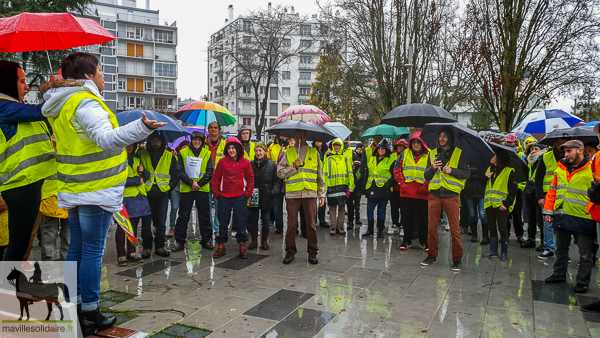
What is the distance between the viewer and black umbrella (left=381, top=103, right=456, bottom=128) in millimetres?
8055

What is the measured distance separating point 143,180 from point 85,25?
3.12 metres

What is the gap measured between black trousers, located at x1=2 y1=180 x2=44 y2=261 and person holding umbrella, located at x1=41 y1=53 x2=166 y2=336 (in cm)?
93

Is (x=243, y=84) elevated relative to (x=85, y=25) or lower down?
elevated

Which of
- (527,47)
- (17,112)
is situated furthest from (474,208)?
(527,47)

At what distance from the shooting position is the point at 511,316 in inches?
187

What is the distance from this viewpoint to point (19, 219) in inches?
153

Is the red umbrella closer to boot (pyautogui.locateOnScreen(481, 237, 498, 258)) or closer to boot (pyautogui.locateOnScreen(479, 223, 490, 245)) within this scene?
boot (pyautogui.locateOnScreen(481, 237, 498, 258))

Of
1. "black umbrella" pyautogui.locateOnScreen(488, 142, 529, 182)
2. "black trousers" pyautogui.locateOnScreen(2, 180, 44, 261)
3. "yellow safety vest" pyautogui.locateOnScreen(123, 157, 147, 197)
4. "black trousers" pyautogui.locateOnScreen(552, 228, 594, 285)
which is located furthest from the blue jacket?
"black trousers" pyautogui.locateOnScreen(552, 228, 594, 285)

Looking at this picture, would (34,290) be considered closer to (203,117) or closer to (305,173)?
(305,173)

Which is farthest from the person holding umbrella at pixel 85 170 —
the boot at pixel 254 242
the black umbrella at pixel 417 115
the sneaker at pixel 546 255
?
the sneaker at pixel 546 255

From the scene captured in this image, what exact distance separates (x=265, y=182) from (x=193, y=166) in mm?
1382

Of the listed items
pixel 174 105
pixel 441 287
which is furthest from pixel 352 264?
pixel 174 105

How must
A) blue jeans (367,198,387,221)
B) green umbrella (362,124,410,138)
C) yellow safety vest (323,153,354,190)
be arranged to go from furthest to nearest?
green umbrella (362,124,410,138)
yellow safety vest (323,153,354,190)
blue jeans (367,198,387,221)

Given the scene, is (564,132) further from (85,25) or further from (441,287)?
(85,25)
